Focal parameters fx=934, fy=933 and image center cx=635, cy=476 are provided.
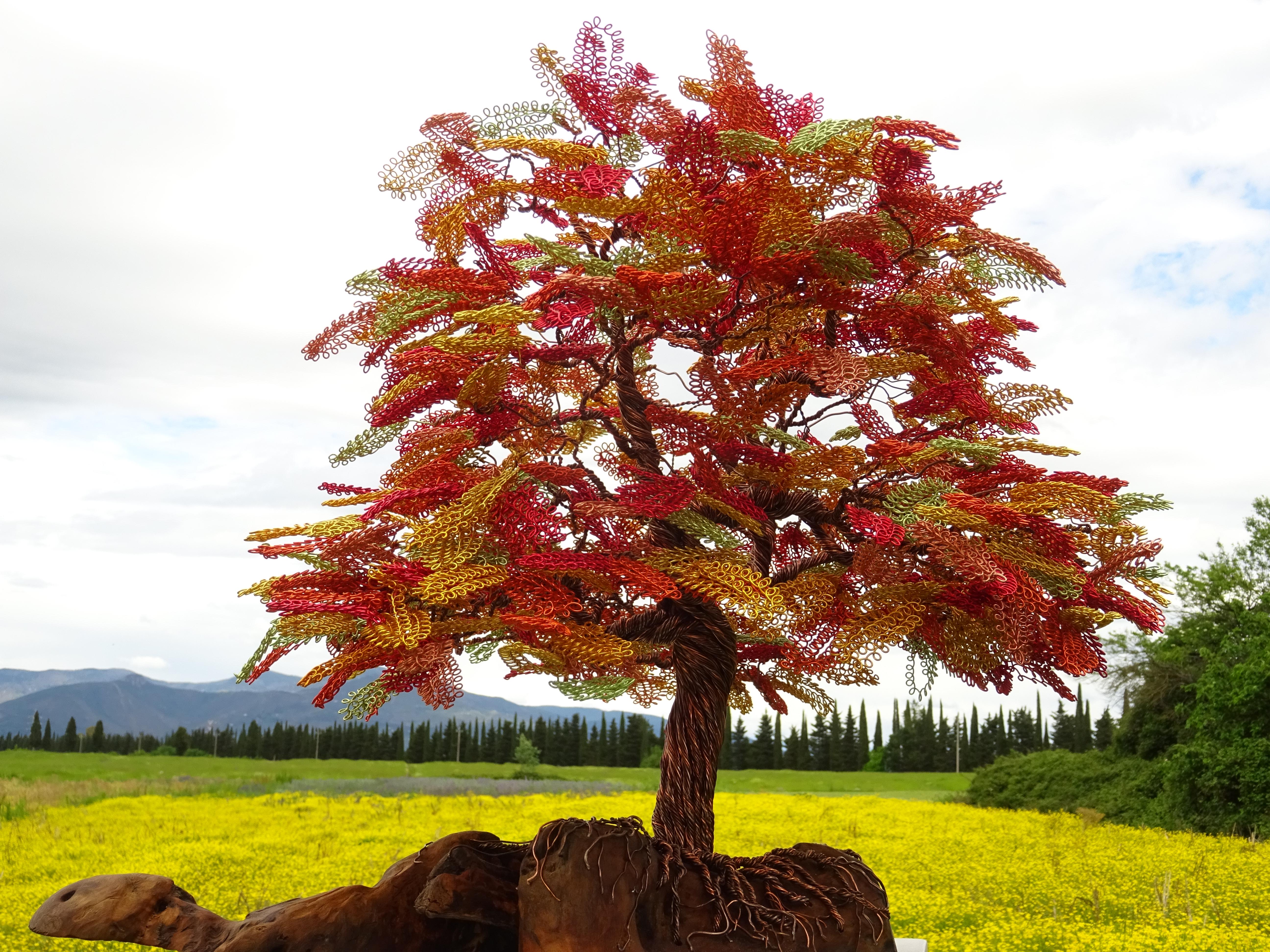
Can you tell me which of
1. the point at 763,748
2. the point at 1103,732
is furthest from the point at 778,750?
the point at 1103,732

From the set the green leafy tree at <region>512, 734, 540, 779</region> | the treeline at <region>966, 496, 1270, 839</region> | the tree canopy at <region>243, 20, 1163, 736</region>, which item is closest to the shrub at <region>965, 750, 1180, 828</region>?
the treeline at <region>966, 496, 1270, 839</region>

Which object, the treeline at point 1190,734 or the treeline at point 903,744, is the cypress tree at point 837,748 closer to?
the treeline at point 903,744

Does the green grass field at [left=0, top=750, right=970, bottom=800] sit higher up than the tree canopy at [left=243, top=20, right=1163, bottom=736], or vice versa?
the tree canopy at [left=243, top=20, right=1163, bottom=736]

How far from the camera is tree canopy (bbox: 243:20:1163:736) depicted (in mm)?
3980

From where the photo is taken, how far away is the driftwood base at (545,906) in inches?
155

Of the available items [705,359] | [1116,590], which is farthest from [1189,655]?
[705,359]

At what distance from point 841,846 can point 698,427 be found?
30.6 feet

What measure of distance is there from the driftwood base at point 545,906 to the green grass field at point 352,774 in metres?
13.9

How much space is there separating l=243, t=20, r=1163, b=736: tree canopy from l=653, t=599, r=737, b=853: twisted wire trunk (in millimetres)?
56

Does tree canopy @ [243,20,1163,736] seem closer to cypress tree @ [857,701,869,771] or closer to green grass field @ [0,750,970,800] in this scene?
green grass field @ [0,750,970,800]

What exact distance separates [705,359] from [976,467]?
1.49 meters

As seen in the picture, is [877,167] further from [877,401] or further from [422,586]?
[422,586]

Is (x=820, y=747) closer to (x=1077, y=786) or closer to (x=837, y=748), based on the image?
(x=837, y=748)

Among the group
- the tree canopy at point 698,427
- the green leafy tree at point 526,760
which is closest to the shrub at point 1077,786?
the green leafy tree at point 526,760
